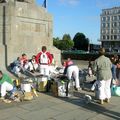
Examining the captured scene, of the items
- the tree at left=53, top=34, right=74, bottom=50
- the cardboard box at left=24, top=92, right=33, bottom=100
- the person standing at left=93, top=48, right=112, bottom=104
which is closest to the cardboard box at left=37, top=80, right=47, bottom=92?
the cardboard box at left=24, top=92, right=33, bottom=100

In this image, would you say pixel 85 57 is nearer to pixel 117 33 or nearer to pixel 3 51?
pixel 3 51

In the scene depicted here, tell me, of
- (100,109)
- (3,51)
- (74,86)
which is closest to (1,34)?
(3,51)

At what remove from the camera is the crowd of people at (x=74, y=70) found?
9.80m

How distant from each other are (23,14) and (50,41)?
2518 mm

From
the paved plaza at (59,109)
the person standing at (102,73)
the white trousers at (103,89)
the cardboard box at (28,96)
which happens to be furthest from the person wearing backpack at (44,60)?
the white trousers at (103,89)

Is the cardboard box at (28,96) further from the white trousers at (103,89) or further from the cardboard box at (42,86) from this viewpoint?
the white trousers at (103,89)

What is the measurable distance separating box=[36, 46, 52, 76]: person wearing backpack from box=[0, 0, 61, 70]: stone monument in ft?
9.31

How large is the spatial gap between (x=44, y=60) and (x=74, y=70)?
1.58 m

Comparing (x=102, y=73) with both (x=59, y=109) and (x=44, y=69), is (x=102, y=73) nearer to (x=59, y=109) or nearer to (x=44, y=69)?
(x=59, y=109)

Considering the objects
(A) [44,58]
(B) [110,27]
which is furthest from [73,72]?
(B) [110,27]

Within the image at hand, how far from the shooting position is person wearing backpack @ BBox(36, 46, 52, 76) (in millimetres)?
13234

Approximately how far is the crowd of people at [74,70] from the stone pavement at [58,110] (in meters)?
0.58

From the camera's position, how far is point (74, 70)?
1227 centimetres

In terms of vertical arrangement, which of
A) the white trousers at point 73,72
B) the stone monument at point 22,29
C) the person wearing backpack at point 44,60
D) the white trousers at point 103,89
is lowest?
the white trousers at point 103,89
